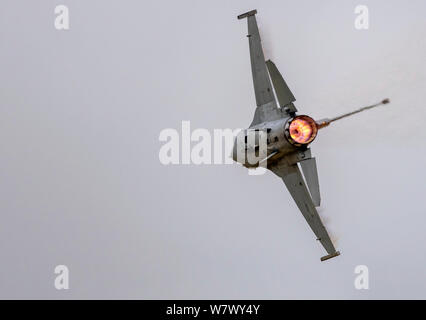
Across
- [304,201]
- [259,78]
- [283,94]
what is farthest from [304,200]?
[259,78]

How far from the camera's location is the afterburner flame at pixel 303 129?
1040 inches

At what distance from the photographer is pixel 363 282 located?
3853 cm

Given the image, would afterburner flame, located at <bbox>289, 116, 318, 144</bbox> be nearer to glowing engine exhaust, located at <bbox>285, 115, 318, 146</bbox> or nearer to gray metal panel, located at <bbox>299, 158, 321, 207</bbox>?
glowing engine exhaust, located at <bbox>285, 115, 318, 146</bbox>

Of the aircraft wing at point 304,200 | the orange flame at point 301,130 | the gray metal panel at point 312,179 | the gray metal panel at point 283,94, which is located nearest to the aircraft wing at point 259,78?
the gray metal panel at point 283,94

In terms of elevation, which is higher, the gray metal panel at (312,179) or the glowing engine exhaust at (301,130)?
the glowing engine exhaust at (301,130)

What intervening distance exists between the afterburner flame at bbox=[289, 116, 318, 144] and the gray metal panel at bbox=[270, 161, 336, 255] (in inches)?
77.6

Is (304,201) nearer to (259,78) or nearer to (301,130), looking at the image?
(301,130)

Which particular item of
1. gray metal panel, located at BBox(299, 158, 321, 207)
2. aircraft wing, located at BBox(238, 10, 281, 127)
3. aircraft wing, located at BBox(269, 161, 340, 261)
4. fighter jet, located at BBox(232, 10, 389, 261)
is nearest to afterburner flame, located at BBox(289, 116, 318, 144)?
fighter jet, located at BBox(232, 10, 389, 261)

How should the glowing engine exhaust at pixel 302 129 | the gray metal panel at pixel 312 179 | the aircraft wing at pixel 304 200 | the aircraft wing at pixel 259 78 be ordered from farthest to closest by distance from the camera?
the aircraft wing at pixel 304 200, the aircraft wing at pixel 259 78, the gray metal panel at pixel 312 179, the glowing engine exhaust at pixel 302 129

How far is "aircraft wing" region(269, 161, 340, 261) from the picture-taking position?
28.5m

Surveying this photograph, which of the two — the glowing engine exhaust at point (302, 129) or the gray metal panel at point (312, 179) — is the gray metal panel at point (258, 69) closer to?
the glowing engine exhaust at point (302, 129)
